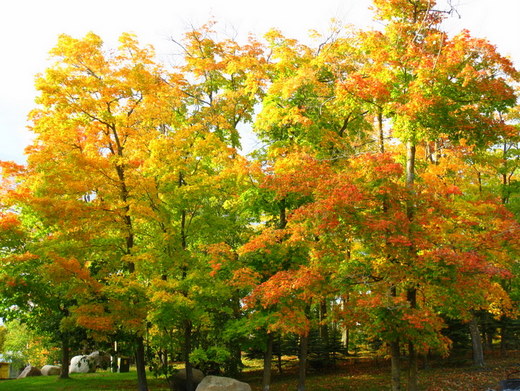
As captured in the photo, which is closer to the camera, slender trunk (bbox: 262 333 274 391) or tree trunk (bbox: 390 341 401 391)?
tree trunk (bbox: 390 341 401 391)

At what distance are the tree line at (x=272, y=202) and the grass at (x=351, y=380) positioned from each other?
1.92 metres

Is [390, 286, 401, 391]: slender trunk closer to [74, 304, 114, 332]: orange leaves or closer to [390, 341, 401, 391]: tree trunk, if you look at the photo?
[390, 341, 401, 391]: tree trunk

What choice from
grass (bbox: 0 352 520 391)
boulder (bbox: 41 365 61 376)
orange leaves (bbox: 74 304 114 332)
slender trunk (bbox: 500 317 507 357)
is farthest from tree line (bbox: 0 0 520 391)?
boulder (bbox: 41 365 61 376)

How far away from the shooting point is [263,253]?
51.5 ft

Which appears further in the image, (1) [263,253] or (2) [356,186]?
(1) [263,253]

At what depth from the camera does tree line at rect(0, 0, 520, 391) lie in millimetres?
11641

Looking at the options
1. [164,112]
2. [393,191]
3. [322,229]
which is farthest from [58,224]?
[393,191]

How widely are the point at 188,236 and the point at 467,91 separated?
10.4 meters

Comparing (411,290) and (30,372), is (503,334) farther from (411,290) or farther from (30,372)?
(30,372)

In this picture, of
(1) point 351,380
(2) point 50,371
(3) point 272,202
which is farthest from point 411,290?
(2) point 50,371

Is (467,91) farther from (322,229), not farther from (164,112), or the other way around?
(164,112)

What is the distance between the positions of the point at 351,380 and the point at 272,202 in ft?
32.1

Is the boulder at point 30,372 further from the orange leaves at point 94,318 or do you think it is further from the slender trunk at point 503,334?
the slender trunk at point 503,334

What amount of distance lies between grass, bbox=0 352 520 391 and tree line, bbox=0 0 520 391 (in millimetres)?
1917
